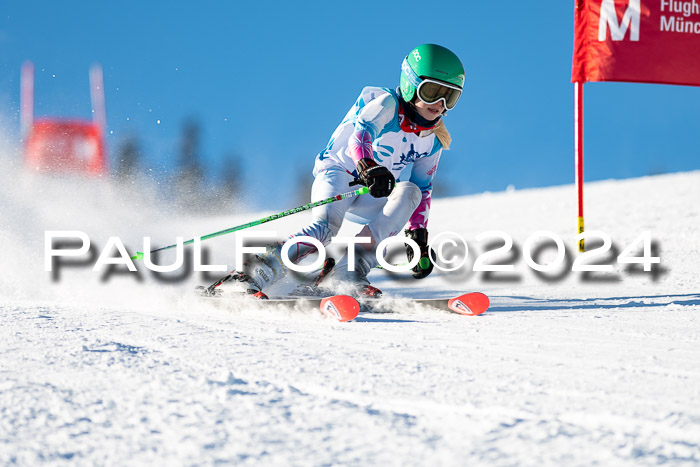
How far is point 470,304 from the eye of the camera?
323 centimetres

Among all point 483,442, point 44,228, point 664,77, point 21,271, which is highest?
point 664,77

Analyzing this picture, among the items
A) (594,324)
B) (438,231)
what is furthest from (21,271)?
(438,231)

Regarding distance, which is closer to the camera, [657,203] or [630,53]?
[630,53]

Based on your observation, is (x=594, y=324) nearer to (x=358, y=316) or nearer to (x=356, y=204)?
(x=358, y=316)

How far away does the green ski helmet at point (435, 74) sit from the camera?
352cm

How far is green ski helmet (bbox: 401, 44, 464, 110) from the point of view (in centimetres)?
352

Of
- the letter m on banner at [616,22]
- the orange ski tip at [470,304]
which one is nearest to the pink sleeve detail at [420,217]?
the orange ski tip at [470,304]

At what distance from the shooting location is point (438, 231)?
885 centimetres

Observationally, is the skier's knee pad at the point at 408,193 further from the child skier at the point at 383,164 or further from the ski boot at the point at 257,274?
the ski boot at the point at 257,274

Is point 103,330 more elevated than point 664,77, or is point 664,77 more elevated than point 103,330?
point 664,77

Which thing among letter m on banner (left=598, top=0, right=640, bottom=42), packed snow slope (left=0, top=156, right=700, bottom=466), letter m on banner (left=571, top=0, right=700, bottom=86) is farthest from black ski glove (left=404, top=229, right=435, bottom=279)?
letter m on banner (left=598, top=0, right=640, bottom=42)

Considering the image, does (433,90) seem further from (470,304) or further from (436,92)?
(470,304)

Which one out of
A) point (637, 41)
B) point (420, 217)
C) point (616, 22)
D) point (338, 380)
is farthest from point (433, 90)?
point (637, 41)

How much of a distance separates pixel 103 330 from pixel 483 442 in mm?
1811
